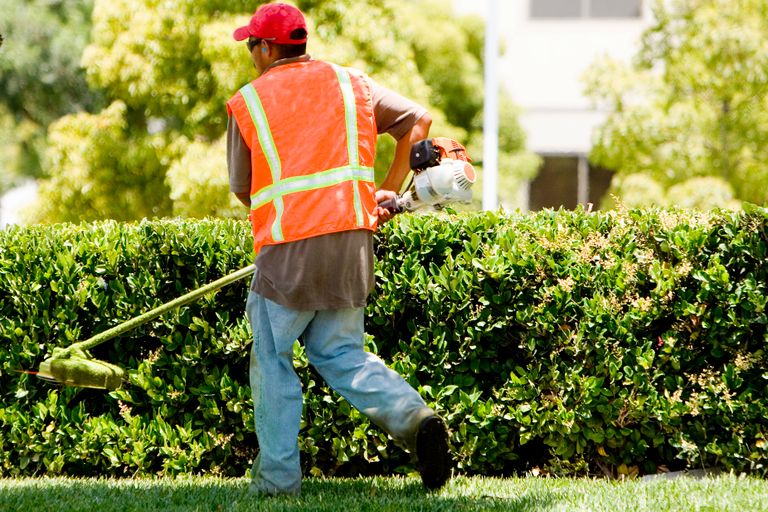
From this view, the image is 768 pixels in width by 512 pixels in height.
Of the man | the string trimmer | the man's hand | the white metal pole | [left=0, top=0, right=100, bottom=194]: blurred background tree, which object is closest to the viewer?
the man

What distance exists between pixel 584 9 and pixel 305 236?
19147 mm

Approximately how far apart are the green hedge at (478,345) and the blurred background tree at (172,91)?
7.46m

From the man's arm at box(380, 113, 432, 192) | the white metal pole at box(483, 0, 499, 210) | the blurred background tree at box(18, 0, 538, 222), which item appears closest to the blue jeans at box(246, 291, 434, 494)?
the man's arm at box(380, 113, 432, 192)

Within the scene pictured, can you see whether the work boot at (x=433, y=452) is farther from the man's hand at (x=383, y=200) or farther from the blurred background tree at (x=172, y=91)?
the blurred background tree at (x=172, y=91)

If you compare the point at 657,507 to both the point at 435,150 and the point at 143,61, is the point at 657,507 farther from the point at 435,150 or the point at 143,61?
the point at 143,61

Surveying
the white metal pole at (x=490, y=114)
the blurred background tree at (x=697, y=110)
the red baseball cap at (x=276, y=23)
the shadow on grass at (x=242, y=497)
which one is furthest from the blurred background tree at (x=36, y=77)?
the red baseball cap at (x=276, y=23)

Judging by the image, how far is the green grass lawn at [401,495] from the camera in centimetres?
362

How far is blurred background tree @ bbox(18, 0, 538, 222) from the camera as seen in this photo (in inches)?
489

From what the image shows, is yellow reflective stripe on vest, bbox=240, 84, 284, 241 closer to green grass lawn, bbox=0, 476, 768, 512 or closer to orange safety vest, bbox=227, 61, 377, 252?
orange safety vest, bbox=227, 61, 377, 252

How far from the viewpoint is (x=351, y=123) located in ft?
12.5

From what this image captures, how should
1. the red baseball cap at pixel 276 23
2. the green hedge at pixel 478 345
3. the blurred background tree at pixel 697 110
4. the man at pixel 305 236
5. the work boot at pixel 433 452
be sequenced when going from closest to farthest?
the work boot at pixel 433 452
the man at pixel 305 236
the red baseball cap at pixel 276 23
the green hedge at pixel 478 345
the blurred background tree at pixel 697 110

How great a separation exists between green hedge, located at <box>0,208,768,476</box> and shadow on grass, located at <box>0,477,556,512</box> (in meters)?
0.31

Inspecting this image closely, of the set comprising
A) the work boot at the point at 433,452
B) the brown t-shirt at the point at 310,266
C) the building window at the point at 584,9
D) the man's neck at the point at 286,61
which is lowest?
the work boot at the point at 433,452

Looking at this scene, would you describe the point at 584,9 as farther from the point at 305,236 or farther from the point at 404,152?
the point at 305,236
